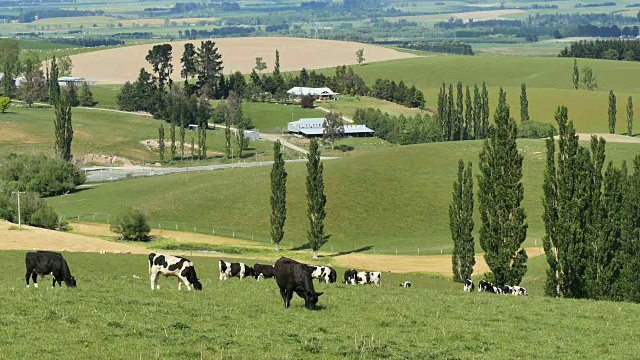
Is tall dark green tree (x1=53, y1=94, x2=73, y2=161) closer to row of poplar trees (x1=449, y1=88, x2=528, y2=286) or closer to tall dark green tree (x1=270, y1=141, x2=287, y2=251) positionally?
tall dark green tree (x1=270, y1=141, x2=287, y2=251)

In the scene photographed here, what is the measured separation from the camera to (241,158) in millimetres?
163750

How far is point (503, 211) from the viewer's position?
57.7m

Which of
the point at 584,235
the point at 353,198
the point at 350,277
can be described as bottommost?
the point at 353,198

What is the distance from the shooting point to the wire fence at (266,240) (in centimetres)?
9281

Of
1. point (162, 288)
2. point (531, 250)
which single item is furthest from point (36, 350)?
point (531, 250)

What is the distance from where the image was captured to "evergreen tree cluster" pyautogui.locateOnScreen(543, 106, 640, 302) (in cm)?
5525

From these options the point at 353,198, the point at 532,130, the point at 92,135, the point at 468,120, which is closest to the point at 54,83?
the point at 92,135

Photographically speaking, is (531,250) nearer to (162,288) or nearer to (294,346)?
(162,288)

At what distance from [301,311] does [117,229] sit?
63.6 m

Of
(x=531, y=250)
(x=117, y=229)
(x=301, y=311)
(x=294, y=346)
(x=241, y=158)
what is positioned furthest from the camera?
(x=241, y=158)

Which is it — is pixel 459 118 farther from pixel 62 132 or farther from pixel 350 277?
pixel 350 277

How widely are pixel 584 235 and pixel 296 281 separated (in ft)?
79.7

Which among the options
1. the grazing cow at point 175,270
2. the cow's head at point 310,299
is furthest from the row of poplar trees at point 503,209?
the cow's head at point 310,299

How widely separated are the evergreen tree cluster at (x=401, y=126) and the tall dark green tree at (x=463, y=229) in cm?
9496
